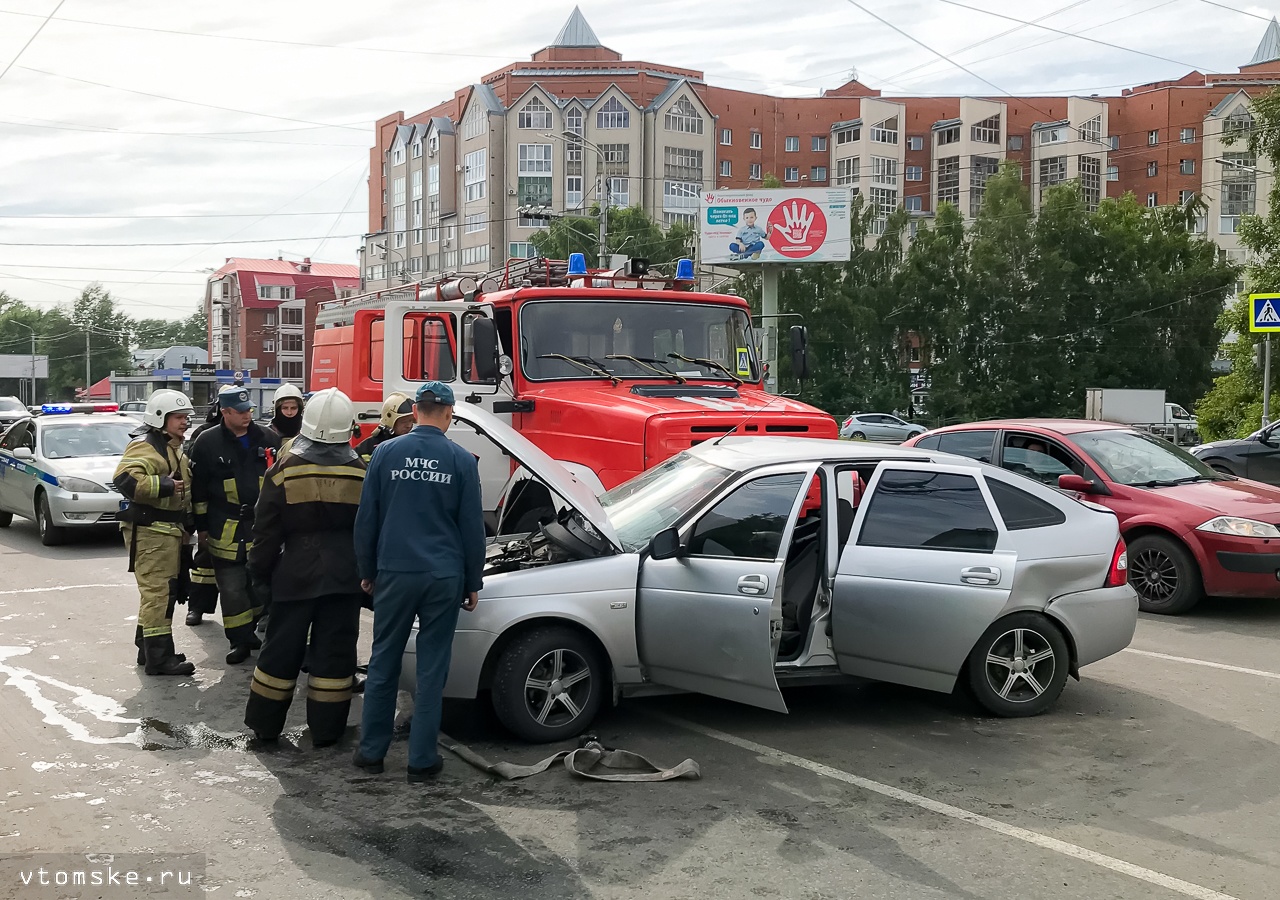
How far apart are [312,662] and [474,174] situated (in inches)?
3204

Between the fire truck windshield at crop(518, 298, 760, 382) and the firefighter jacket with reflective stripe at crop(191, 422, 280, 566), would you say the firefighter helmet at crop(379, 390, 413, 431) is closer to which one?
the firefighter jacket with reflective stripe at crop(191, 422, 280, 566)

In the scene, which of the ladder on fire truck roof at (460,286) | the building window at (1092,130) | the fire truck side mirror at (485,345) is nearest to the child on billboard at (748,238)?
the ladder on fire truck roof at (460,286)

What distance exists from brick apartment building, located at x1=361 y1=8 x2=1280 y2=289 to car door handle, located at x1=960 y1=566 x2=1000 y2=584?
71.5m

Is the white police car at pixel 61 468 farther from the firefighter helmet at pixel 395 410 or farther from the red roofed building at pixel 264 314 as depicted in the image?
the red roofed building at pixel 264 314

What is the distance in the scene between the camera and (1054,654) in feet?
22.0

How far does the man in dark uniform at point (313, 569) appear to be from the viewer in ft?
19.7

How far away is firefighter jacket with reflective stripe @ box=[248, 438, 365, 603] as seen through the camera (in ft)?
19.7

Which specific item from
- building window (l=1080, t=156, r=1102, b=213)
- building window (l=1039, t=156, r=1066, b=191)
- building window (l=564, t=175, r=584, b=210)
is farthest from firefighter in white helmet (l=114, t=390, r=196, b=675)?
building window (l=1080, t=156, r=1102, b=213)

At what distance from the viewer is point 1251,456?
18.0 m

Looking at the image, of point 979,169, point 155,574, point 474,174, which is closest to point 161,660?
point 155,574

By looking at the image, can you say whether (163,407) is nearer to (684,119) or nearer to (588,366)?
(588,366)

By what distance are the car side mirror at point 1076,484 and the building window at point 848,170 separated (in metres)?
80.0

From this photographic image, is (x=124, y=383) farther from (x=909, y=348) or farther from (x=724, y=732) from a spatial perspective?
(x=724, y=732)

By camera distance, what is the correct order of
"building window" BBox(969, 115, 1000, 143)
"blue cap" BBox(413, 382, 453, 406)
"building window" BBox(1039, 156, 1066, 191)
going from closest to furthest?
"blue cap" BBox(413, 382, 453, 406) < "building window" BBox(1039, 156, 1066, 191) < "building window" BBox(969, 115, 1000, 143)
